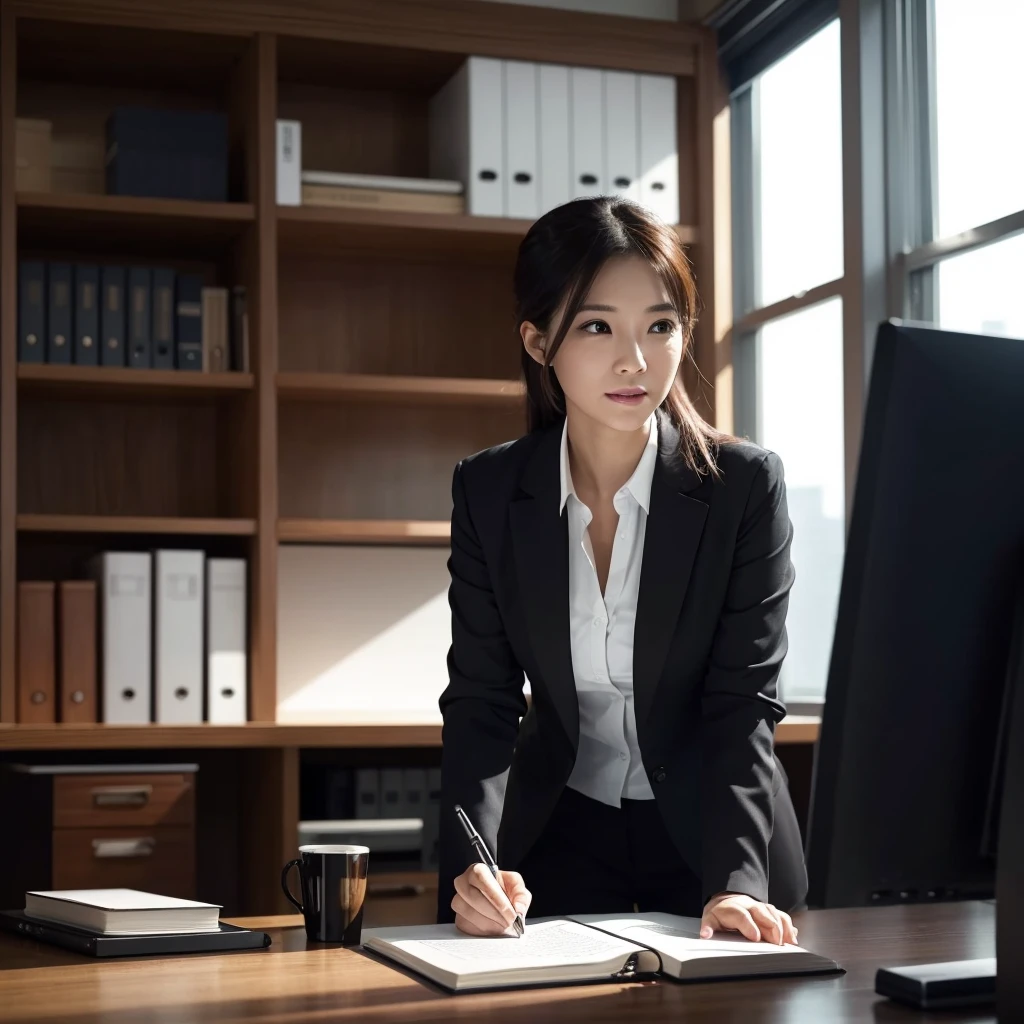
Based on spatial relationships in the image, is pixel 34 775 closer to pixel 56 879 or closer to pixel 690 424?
pixel 56 879

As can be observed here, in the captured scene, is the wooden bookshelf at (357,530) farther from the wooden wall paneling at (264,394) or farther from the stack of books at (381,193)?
the stack of books at (381,193)

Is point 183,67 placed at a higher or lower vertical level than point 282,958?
higher

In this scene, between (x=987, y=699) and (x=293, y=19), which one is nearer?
(x=987, y=699)

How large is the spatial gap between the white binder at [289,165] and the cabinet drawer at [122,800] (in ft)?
4.34

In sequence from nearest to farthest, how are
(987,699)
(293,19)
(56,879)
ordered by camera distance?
(987,699) → (56,879) → (293,19)

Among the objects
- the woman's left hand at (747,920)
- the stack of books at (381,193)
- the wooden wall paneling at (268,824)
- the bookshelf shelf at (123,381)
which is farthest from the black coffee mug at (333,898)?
the stack of books at (381,193)

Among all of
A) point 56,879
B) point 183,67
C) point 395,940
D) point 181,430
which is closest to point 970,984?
point 395,940

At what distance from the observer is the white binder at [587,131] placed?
3432mm

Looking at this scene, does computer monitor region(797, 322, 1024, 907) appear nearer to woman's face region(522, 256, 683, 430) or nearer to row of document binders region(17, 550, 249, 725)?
woman's face region(522, 256, 683, 430)

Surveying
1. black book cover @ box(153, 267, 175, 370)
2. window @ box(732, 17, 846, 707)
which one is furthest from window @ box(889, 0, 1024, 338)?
black book cover @ box(153, 267, 175, 370)

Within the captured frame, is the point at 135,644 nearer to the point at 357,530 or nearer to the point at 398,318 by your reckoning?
the point at 357,530

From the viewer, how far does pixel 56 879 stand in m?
2.82

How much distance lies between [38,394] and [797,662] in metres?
1.92

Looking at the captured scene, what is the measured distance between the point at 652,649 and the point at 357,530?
1737mm
